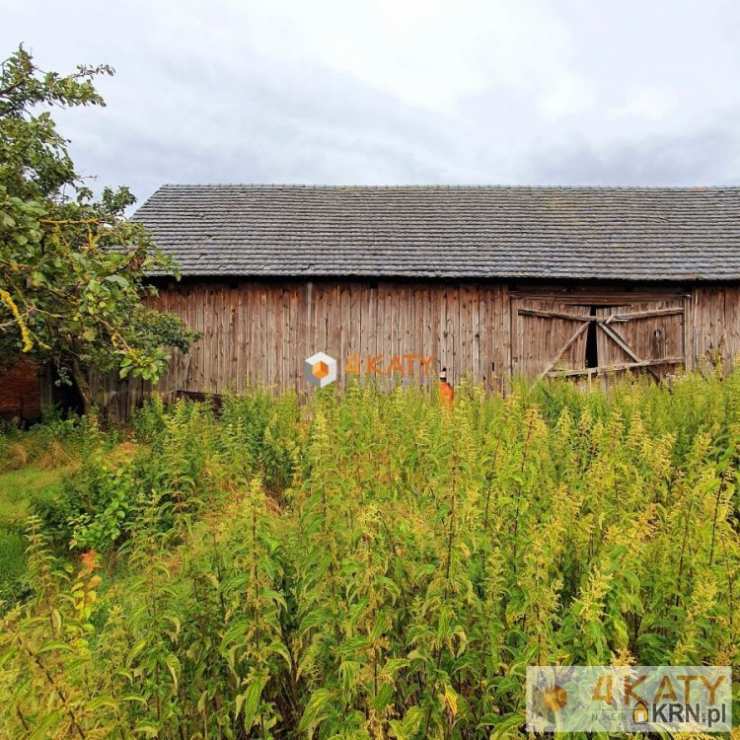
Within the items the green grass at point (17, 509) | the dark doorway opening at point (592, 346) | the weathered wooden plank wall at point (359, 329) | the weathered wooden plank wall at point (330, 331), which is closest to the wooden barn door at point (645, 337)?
the dark doorway opening at point (592, 346)

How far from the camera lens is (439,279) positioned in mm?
10648

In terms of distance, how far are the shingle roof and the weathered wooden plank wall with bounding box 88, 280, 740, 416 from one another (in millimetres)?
491


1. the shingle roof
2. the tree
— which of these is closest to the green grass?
the tree

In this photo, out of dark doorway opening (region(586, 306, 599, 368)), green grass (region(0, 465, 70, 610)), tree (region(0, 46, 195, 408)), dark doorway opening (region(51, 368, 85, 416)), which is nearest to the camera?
tree (region(0, 46, 195, 408))

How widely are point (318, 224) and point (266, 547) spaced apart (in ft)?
37.5

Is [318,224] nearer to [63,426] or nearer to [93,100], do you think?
[93,100]

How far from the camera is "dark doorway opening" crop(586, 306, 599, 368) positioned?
11000 mm

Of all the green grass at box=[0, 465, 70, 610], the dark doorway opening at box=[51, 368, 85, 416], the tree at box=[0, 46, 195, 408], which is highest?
the tree at box=[0, 46, 195, 408]

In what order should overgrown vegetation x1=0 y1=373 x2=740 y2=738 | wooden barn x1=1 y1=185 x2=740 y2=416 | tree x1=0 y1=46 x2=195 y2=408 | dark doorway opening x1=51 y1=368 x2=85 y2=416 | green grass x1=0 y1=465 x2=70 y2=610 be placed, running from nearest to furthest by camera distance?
overgrown vegetation x1=0 y1=373 x2=740 y2=738 → tree x1=0 y1=46 x2=195 y2=408 → green grass x1=0 y1=465 x2=70 y2=610 → wooden barn x1=1 y1=185 x2=740 y2=416 → dark doorway opening x1=51 y1=368 x2=85 y2=416

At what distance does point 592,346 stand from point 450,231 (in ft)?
15.0

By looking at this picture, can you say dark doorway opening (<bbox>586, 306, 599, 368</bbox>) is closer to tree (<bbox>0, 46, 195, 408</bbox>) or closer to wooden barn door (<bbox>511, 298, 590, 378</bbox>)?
wooden barn door (<bbox>511, 298, 590, 378</bbox>)

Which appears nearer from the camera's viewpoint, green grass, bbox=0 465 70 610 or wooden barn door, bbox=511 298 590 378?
green grass, bbox=0 465 70 610

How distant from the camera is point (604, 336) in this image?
35.8 ft

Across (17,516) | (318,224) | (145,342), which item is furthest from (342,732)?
(318,224)
